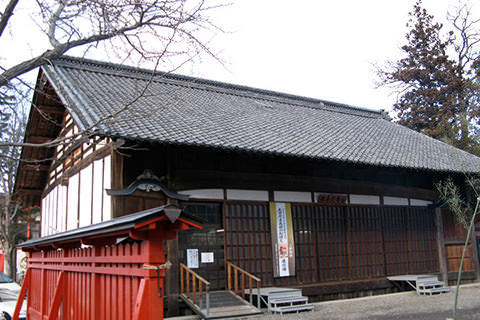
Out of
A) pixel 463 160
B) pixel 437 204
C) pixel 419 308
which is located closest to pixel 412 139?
pixel 463 160

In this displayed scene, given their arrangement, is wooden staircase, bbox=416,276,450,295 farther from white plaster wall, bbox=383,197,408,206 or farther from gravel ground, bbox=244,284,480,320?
white plaster wall, bbox=383,197,408,206

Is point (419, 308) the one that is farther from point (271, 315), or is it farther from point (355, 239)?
point (271, 315)

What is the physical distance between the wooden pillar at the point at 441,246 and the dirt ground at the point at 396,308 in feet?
4.99

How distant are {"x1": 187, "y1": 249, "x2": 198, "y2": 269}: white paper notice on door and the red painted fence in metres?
3.65

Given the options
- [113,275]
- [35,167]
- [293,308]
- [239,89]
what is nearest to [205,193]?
[293,308]

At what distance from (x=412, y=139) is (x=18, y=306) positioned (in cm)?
1515

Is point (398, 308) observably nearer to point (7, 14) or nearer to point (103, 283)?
point (103, 283)

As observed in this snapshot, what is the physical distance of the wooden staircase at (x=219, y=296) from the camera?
912 centimetres

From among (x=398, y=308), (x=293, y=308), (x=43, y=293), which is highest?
(x=43, y=293)

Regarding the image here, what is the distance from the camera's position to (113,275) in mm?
4391

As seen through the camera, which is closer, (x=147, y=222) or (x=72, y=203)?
(x=147, y=222)

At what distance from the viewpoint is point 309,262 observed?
39.7 ft

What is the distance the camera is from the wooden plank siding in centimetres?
1117

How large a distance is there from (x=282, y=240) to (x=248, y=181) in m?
1.82
